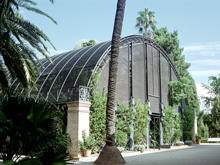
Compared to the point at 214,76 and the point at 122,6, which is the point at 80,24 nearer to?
the point at 122,6

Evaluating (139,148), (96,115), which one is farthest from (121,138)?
(96,115)

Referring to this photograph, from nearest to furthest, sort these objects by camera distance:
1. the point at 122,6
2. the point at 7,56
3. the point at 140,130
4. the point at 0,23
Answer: the point at 0,23 < the point at 7,56 < the point at 122,6 < the point at 140,130

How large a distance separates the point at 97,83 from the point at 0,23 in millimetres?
9402

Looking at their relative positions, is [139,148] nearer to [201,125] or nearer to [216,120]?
[201,125]

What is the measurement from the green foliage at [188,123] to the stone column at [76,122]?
16253 millimetres

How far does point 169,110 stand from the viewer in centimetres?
2634

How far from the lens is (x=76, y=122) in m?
15.7

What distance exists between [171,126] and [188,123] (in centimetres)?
410

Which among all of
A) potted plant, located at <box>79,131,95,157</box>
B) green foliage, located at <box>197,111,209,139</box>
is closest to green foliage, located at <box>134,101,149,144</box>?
potted plant, located at <box>79,131,95,157</box>

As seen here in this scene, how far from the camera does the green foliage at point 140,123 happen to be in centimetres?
2079

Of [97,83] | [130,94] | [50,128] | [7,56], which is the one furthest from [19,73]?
[130,94]

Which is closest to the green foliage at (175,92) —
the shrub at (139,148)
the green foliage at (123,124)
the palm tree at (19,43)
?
the green foliage at (123,124)

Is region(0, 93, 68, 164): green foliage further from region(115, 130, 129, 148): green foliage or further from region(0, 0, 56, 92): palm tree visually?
region(115, 130, 129, 148): green foliage

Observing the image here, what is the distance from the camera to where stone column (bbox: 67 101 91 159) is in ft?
51.3
